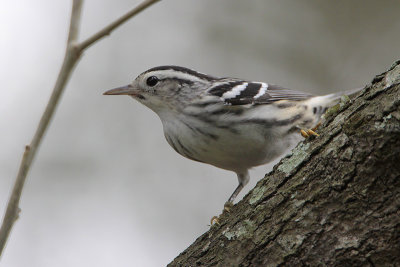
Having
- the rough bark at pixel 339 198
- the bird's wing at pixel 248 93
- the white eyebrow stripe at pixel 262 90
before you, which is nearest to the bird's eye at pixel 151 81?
the bird's wing at pixel 248 93

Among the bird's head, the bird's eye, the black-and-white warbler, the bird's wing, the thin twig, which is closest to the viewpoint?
the thin twig

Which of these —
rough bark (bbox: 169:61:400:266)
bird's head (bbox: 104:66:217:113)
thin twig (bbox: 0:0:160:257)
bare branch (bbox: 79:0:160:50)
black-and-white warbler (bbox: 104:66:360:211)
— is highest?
bird's head (bbox: 104:66:217:113)

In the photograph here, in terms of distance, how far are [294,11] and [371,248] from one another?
24.9 feet

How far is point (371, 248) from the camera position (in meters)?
2.35

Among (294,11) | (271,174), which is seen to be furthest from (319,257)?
(294,11)

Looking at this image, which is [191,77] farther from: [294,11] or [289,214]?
[294,11]

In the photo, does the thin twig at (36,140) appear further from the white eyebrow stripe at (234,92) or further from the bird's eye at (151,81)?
the bird's eye at (151,81)

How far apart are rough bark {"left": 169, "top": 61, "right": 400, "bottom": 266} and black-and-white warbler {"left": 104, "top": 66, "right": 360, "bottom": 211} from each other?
1405 mm

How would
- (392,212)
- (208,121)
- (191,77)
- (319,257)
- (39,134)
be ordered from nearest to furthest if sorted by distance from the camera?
(39,134), (392,212), (319,257), (208,121), (191,77)

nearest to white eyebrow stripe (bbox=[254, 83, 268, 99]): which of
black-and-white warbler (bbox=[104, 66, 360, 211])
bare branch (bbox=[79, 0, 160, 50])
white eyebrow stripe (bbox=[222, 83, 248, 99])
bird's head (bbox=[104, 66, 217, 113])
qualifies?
black-and-white warbler (bbox=[104, 66, 360, 211])

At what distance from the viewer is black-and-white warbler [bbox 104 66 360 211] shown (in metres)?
4.36

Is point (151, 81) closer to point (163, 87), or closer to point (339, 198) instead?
point (163, 87)

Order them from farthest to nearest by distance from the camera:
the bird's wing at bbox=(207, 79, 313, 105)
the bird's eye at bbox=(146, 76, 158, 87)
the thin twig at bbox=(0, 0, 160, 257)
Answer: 1. the bird's eye at bbox=(146, 76, 158, 87)
2. the bird's wing at bbox=(207, 79, 313, 105)
3. the thin twig at bbox=(0, 0, 160, 257)

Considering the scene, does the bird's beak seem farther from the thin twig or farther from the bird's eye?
the thin twig
